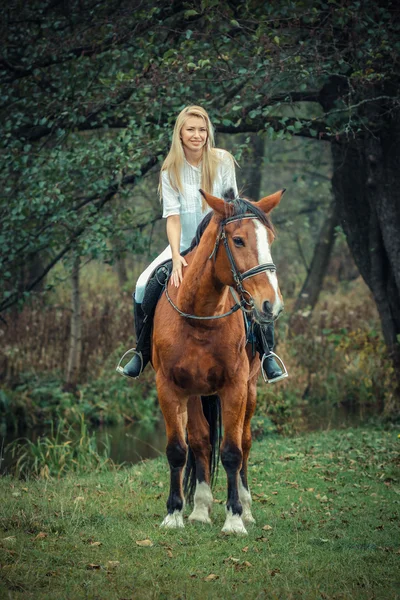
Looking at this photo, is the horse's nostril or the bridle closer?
the horse's nostril

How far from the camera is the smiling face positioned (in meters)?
6.00

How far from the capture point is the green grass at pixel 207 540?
4336 millimetres

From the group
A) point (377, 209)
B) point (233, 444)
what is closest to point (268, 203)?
point (233, 444)

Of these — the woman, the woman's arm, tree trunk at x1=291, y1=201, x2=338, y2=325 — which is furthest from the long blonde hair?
tree trunk at x1=291, y1=201, x2=338, y2=325

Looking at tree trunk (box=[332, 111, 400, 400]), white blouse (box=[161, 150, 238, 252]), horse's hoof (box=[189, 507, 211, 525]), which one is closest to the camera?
horse's hoof (box=[189, 507, 211, 525])

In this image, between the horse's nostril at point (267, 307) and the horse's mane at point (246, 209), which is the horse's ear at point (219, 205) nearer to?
the horse's mane at point (246, 209)

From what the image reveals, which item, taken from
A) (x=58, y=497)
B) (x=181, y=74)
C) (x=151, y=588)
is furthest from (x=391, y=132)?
(x=151, y=588)

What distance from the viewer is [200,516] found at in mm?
5984

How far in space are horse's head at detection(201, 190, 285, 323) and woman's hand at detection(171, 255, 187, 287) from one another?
57 centimetres

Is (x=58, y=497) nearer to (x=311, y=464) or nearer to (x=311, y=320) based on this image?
(x=311, y=464)

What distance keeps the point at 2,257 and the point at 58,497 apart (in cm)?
404

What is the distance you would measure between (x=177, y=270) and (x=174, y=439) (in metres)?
1.29

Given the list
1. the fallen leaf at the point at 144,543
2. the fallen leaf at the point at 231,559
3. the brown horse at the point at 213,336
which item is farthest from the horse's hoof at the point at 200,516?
the fallen leaf at the point at 231,559

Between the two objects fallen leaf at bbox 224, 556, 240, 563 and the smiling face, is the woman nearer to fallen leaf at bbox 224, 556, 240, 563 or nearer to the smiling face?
the smiling face
